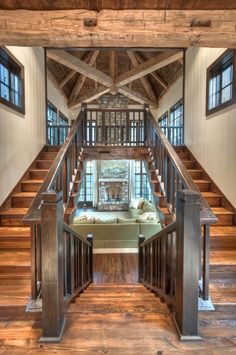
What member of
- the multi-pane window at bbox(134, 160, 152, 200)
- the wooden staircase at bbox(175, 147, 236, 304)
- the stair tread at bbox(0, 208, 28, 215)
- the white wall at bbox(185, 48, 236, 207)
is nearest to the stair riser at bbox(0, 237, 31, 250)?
the stair tread at bbox(0, 208, 28, 215)

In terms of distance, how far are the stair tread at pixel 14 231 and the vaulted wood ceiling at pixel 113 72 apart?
447 centimetres

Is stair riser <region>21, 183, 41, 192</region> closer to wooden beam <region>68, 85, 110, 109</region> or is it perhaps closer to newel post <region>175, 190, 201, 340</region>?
newel post <region>175, 190, 201, 340</region>

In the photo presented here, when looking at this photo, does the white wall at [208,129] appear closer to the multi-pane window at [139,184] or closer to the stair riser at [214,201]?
the stair riser at [214,201]

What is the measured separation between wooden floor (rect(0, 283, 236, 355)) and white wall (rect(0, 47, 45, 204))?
2.02m

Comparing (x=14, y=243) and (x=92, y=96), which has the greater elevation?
(x=92, y=96)

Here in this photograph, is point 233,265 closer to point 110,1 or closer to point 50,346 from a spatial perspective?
point 50,346

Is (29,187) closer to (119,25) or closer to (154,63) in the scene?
(119,25)

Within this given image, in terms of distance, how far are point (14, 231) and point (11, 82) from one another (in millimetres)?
2313

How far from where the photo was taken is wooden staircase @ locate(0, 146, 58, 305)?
235cm

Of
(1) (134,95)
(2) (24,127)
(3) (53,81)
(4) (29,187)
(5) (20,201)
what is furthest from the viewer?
(1) (134,95)

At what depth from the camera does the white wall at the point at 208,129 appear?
3.52m

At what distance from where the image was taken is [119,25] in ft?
7.06

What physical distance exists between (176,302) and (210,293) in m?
0.60

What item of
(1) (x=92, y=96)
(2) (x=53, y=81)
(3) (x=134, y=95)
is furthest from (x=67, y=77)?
(3) (x=134, y=95)
